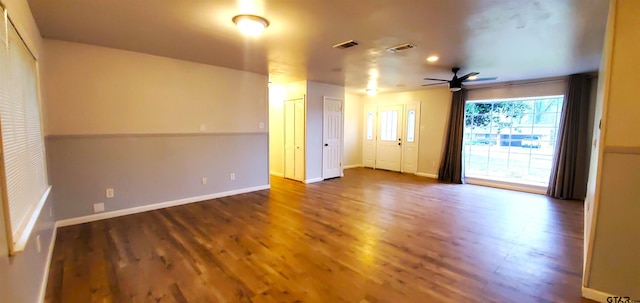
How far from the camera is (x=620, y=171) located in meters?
2.02

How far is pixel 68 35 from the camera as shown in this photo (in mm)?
3238

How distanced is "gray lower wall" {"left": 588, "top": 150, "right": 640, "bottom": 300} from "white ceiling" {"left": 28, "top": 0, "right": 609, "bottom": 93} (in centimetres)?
137

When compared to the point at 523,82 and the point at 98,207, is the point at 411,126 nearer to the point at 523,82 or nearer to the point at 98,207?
the point at 523,82

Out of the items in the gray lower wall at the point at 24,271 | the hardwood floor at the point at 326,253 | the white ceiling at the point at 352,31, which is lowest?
the hardwood floor at the point at 326,253

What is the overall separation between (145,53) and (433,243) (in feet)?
15.4

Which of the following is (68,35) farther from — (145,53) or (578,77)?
(578,77)

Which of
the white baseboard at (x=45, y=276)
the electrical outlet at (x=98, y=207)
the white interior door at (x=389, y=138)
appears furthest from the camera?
the white interior door at (x=389, y=138)

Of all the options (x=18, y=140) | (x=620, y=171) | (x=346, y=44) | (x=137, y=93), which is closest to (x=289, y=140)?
(x=137, y=93)

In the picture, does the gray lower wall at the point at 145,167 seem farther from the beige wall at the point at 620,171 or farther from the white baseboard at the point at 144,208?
Result: the beige wall at the point at 620,171

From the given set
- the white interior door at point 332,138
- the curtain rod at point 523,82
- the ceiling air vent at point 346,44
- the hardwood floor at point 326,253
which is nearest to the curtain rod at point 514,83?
the curtain rod at point 523,82

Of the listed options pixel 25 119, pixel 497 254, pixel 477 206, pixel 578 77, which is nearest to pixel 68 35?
pixel 25 119

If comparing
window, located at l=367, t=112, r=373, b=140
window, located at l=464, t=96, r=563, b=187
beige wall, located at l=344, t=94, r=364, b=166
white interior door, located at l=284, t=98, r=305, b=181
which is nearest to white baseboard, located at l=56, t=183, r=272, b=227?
white interior door, located at l=284, t=98, r=305, b=181

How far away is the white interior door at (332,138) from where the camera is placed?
6691 millimetres

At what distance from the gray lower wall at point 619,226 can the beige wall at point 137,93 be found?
492 cm
